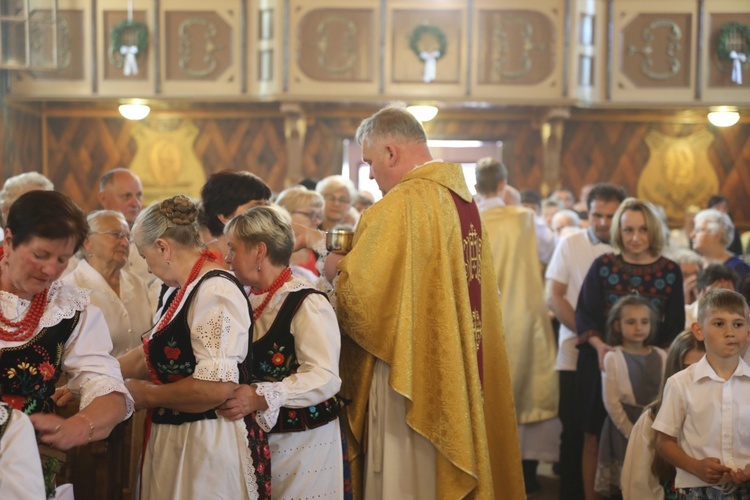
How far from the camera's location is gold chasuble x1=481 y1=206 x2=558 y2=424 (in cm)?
589

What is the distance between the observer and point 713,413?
3564 millimetres

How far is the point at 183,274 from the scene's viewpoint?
9.57 ft

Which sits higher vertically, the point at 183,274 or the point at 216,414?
the point at 183,274

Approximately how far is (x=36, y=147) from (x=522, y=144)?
6930 millimetres

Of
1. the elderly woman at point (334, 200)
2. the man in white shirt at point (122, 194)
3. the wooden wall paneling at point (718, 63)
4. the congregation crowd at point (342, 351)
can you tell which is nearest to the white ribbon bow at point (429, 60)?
the wooden wall paneling at point (718, 63)

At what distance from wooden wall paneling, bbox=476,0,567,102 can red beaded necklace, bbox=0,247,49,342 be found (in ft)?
31.4

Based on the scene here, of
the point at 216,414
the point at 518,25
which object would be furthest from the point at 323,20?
the point at 216,414

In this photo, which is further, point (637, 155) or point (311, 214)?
point (637, 155)

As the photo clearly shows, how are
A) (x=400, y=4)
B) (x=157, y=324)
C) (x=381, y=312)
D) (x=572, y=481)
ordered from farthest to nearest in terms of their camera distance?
1. (x=400, y=4)
2. (x=572, y=481)
3. (x=381, y=312)
4. (x=157, y=324)

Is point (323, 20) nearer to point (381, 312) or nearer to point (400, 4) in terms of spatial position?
point (400, 4)

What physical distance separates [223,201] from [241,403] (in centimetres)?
111

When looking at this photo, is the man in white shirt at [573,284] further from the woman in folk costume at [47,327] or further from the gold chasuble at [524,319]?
the woman in folk costume at [47,327]

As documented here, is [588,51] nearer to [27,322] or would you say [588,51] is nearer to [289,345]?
[289,345]

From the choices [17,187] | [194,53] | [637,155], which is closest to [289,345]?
[17,187]
